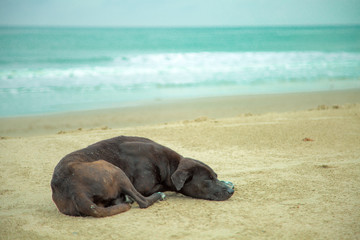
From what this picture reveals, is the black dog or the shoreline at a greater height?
the black dog

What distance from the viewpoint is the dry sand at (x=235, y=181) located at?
14.3ft

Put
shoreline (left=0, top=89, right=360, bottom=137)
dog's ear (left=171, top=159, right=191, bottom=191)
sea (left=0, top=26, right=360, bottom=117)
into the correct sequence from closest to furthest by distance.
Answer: dog's ear (left=171, top=159, right=191, bottom=191)
shoreline (left=0, top=89, right=360, bottom=137)
sea (left=0, top=26, right=360, bottom=117)

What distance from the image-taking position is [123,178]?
493 cm

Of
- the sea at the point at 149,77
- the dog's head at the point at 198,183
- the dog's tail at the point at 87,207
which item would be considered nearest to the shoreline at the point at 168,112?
the sea at the point at 149,77

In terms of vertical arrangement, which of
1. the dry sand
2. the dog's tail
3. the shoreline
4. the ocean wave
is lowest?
the ocean wave

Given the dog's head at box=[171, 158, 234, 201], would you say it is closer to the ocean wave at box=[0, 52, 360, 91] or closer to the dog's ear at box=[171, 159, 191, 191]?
the dog's ear at box=[171, 159, 191, 191]

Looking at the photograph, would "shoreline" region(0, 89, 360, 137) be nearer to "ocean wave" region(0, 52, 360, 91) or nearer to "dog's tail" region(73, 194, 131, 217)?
"ocean wave" region(0, 52, 360, 91)

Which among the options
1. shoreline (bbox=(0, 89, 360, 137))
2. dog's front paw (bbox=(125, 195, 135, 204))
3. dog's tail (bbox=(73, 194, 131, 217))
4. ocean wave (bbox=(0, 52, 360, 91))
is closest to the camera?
dog's tail (bbox=(73, 194, 131, 217))

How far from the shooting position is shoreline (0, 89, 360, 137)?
11.5 meters

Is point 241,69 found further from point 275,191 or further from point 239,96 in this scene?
point 275,191

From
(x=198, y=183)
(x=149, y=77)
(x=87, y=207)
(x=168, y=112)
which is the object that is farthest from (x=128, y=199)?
(x=149, y=77)

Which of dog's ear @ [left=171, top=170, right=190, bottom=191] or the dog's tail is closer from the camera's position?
the dog's tail

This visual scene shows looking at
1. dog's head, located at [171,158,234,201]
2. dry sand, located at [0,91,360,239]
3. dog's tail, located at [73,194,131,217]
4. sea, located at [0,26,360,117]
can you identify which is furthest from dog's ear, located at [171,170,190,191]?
sea, located at [0,26,360,117]

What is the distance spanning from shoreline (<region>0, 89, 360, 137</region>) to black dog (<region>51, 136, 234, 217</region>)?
5.75 meters
